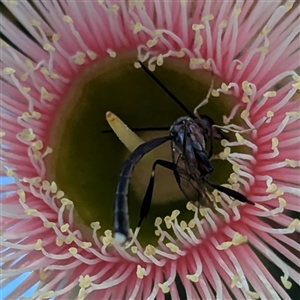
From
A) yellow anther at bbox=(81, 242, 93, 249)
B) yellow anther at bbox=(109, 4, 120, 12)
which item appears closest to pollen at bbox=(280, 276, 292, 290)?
yellow anther at bbox=(81, 242, 93, 249)

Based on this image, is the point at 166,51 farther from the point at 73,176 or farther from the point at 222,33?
the point at 73,176

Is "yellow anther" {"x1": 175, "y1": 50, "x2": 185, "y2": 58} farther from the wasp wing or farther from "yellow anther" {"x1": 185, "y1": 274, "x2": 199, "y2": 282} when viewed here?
"yellow anther" {"x1": 185, "y1": 274, "x2": 199, "y2": 282}

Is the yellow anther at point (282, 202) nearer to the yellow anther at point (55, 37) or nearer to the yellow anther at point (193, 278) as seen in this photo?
the yellow anther at point (193, 278)

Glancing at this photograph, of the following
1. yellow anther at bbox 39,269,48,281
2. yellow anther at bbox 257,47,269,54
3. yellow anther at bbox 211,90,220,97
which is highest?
yellow anther at bbox 257,47,269,54

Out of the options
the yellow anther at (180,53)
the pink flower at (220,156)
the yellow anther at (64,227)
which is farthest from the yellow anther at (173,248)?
the yellow anther at (180,53)

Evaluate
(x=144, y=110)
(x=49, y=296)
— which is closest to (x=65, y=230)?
(x=49, y=296)

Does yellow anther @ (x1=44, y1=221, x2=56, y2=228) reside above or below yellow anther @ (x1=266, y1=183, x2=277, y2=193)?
above
